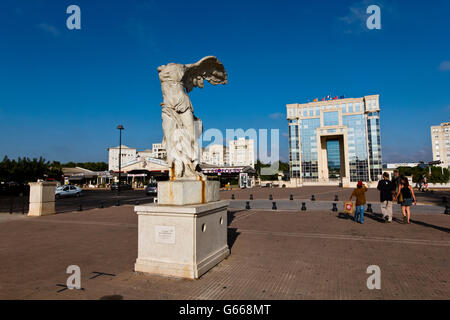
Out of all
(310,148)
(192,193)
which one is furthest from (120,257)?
(310,148)

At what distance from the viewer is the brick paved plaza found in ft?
12.4

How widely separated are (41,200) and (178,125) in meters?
11.8

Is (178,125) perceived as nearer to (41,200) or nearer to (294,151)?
(41,200)

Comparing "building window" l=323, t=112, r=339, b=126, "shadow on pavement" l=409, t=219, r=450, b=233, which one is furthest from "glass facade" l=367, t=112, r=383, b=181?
"shadow on pavement" l=409, t=219, r=450, b=233

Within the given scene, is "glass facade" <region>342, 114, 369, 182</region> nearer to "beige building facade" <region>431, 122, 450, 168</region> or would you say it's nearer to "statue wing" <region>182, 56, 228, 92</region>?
"statue wing" <region>182, 56, 228, 92</region>

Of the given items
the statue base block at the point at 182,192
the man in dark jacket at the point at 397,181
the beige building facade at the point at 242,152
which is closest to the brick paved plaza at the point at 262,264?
the statue base block at the point at 182,192

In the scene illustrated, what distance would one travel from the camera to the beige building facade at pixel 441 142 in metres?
113

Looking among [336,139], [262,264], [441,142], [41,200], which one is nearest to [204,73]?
[262,264]

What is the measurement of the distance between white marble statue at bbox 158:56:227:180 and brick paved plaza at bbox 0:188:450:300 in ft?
7.15

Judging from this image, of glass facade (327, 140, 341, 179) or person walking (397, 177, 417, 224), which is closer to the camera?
person walking (397, 177, 417, 224)

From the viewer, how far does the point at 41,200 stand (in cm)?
1298

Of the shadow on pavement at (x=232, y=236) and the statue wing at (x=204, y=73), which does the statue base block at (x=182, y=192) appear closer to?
the shadow on pavement at (x=232, y=236)
